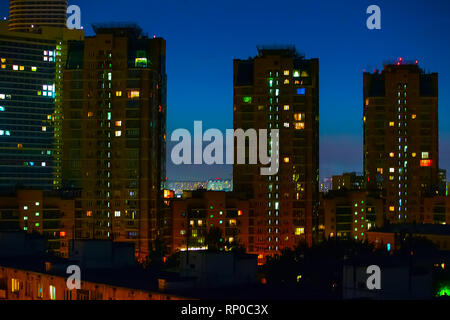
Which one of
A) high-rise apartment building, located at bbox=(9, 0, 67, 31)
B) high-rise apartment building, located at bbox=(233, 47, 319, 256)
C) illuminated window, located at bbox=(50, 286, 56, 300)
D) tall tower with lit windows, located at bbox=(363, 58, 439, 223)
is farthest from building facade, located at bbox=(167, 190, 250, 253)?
high-rise apartment building, located at bbox=(9, 0, 67, 31)

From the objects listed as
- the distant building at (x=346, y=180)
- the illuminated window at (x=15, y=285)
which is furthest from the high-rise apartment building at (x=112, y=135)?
the distant building at (x=346, y=180)

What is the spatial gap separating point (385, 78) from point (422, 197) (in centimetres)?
1391

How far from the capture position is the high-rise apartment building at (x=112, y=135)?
65.2 meters

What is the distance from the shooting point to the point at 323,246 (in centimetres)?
5422

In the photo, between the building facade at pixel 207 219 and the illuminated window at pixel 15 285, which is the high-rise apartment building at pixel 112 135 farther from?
the illuminated window at pixel 15 285

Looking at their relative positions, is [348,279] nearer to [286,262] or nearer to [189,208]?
[286,262]

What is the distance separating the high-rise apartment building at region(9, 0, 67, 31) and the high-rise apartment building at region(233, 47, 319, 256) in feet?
280

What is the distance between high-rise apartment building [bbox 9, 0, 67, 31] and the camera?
148500mm

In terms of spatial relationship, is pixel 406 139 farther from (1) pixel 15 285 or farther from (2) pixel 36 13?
(2) pixel 36 13

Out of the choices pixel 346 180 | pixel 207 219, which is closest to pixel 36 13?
pixel 346 180

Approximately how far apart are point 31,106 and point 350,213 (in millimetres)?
57976

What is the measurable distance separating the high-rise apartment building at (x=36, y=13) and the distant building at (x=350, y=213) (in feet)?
288

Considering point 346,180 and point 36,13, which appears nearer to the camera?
point 346,180

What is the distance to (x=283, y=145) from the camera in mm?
71375
